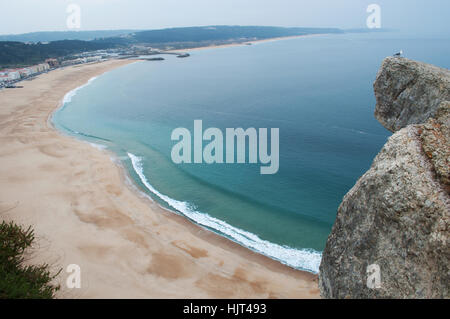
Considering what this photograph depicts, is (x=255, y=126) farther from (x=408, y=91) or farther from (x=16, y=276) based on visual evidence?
(x=16, y=276)

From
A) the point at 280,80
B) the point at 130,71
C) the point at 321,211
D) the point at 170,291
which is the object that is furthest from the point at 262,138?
A: the point at 130,71

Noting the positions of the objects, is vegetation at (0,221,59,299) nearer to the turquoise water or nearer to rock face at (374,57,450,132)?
the turquoise water

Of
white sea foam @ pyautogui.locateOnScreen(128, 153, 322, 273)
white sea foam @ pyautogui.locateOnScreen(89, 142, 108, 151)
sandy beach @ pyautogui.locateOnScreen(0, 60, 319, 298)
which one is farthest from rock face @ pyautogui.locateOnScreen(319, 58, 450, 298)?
white sea foam @ pyautogui.locateOnScreen(89, 142, 108, 151)

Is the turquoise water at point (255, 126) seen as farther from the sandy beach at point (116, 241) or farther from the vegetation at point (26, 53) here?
the vegetation at point (26, 53)

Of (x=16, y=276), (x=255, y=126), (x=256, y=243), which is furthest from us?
(x=255, y=126)

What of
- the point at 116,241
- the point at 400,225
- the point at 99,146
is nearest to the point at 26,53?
the point at 99,146

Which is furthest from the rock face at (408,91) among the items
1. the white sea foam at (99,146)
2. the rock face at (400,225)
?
the white sea foam at (99,146)

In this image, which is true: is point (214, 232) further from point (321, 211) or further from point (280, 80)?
point (280, 80)
